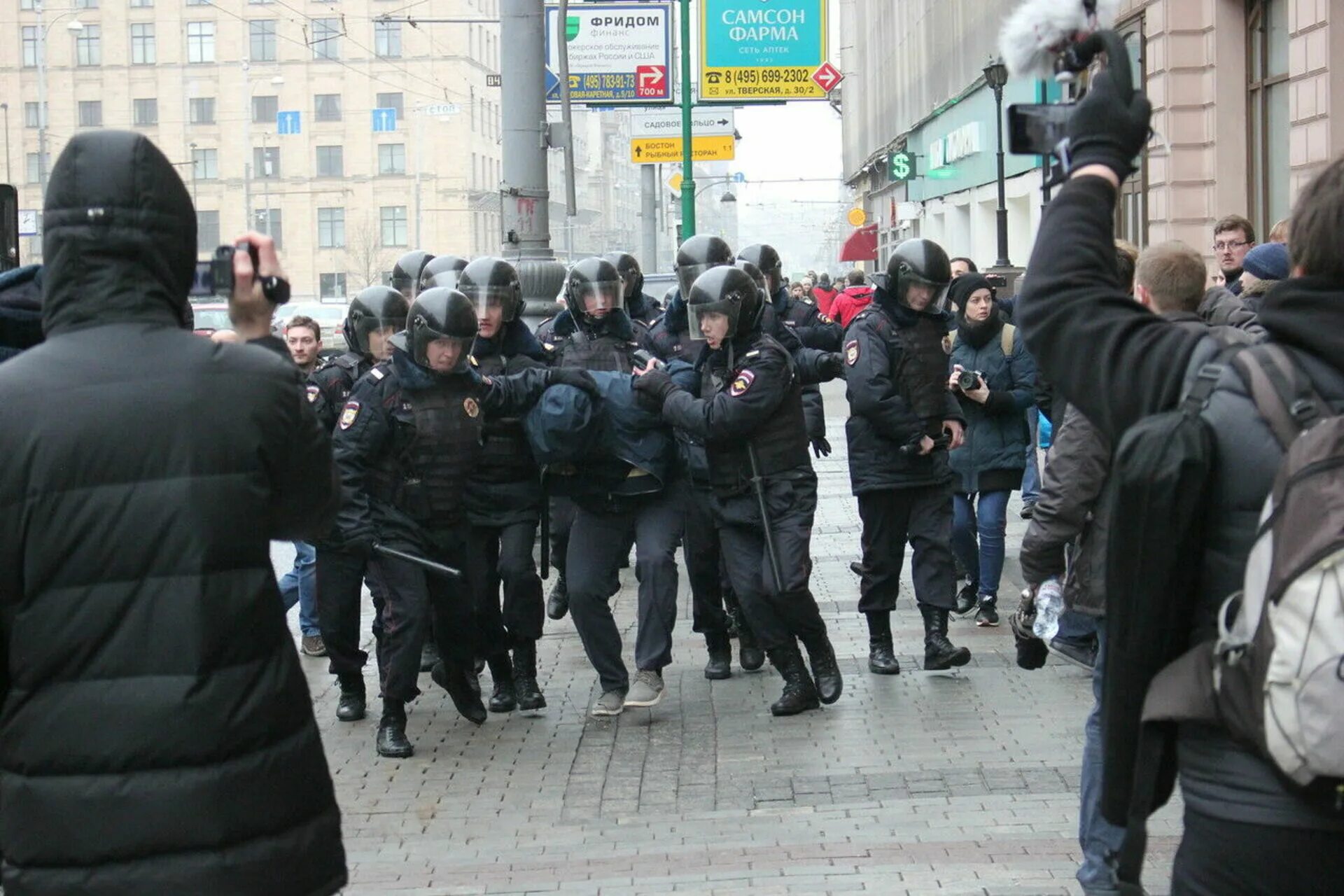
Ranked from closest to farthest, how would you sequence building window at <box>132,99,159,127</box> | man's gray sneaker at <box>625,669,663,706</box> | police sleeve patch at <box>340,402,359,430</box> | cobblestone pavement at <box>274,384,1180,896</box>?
cobblestone pavement at <box>274,384,1180,896</box> → police sleeve patch at <box>340,402,359,430</box> → man's gray sneaker at <box>625,669,663,706</box> → building window at <box>132,99,159,127</box>

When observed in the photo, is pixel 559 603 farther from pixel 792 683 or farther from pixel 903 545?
pixel 792 683

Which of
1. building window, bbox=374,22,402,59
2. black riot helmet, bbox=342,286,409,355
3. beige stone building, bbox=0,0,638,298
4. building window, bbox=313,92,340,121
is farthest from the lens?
building window, bbox=313,92,340,121

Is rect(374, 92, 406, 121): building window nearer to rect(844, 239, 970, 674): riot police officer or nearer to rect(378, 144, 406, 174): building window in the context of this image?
rect(378, 144, 406, 174): building window

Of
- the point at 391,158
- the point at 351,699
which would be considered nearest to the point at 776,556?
the point at 351,699

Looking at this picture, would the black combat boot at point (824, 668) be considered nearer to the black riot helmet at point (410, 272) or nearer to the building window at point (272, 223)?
the black riot helmet at point (410, 272)

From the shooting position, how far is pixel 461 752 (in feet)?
24.3

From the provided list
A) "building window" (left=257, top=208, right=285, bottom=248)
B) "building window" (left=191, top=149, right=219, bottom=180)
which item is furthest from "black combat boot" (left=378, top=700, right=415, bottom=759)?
"building window" (left=191, top=149, right=219, bottom=180)

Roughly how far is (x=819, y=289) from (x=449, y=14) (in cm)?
4302

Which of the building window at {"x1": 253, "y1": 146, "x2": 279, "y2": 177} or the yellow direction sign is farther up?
the building window at {"x1": 253, "y1": 146, "x2": 279, "y2": 177}

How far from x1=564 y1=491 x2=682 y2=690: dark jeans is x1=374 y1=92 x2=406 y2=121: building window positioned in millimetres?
74524

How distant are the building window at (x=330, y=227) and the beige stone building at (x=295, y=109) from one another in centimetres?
6

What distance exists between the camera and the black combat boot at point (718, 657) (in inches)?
341

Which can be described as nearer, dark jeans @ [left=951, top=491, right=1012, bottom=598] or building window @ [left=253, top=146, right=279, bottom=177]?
dark jeans @ [left=951, top=491, right=1012, bottom=598]

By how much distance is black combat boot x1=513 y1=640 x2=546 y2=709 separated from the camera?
8109mm
